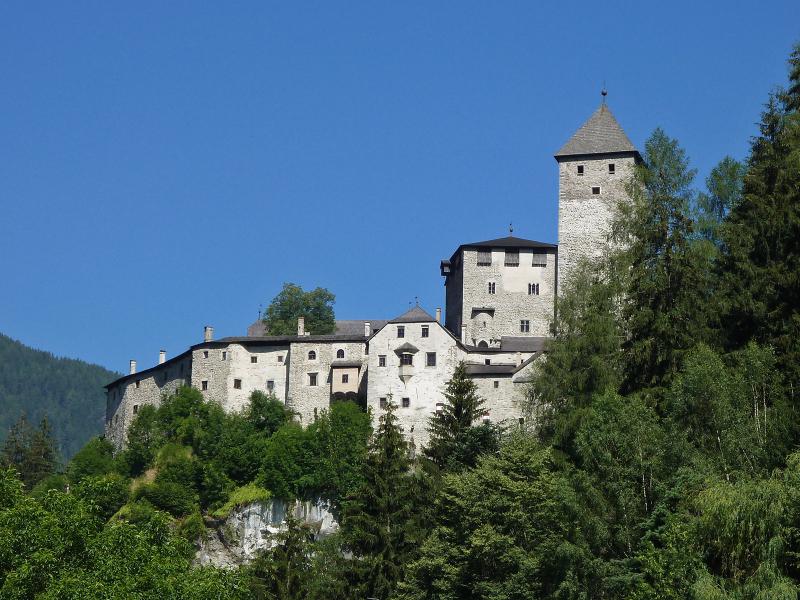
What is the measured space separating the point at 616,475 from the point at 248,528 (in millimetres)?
34464

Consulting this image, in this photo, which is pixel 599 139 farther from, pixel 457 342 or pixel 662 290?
pixel 662 290

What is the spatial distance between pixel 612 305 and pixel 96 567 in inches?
960

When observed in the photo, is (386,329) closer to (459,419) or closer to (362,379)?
(362,379)

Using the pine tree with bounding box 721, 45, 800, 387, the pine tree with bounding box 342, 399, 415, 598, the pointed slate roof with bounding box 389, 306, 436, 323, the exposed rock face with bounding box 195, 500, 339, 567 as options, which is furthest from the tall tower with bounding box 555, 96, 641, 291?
the pine tree with bounding box 721, 45, 800, 387

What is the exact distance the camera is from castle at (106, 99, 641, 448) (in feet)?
235

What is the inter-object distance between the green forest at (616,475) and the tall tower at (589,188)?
13951 millimetres

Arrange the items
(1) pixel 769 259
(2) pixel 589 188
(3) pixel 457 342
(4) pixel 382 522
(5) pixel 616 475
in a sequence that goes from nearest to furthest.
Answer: (5) pixel 616 475
(1) pixel 769 259
(4) pixel 382 522
(3) pixel 457 342
(2) pixel 589 188

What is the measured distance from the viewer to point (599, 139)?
80.1 metres

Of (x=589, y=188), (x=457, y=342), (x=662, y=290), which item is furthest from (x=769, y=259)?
(x=589, y=188)

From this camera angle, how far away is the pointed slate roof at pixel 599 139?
78938mm

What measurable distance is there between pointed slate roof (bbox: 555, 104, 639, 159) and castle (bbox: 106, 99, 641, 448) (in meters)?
0.06

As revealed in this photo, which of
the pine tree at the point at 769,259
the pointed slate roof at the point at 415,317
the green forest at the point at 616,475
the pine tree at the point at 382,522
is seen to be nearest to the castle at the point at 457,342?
the pointed slate roof at the point at 415,317

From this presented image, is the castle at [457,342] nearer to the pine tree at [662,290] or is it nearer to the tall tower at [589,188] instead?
the tall tower at [589,188]

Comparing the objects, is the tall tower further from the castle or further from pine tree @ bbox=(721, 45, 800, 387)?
pine tree @ bbox=(721, 45, 800, 387)
